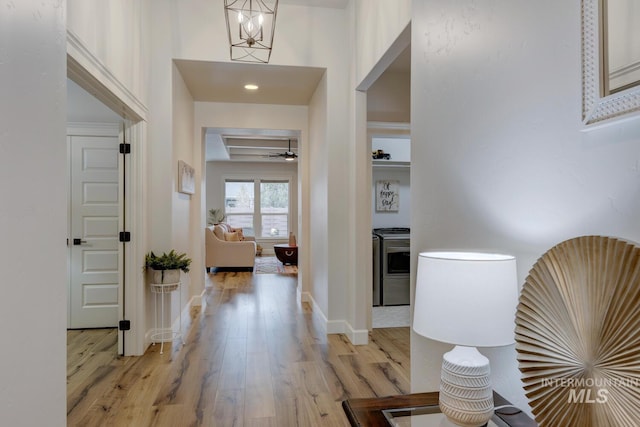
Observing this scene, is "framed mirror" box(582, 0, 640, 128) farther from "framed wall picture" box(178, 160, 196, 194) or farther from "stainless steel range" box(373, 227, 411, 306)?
"stainless steel range" box(373, 227, 411, 306)

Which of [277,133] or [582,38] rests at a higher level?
[277,133]

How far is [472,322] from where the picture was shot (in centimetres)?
108

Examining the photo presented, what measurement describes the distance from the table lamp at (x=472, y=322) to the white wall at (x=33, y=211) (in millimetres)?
1465

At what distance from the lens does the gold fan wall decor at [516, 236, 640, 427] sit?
2.54ft

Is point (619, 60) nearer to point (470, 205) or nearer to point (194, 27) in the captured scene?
point (470, 205)

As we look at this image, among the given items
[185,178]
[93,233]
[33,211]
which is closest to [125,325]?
[93,233]

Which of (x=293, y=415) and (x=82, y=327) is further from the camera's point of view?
(x=82, y=327)

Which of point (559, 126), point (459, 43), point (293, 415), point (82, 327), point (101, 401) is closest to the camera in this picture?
point (559, 126)

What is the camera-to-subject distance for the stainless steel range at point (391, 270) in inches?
194

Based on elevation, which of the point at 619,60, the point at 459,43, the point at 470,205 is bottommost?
the point at 470,205

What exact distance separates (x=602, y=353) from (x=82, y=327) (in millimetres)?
4607

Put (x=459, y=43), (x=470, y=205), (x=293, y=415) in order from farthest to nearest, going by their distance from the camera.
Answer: (x=293, y=415), (x=459, y=43), (x=470, y=205)

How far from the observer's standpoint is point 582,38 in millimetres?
1021

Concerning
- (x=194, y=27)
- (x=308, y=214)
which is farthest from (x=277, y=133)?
(x=194, y=27)
